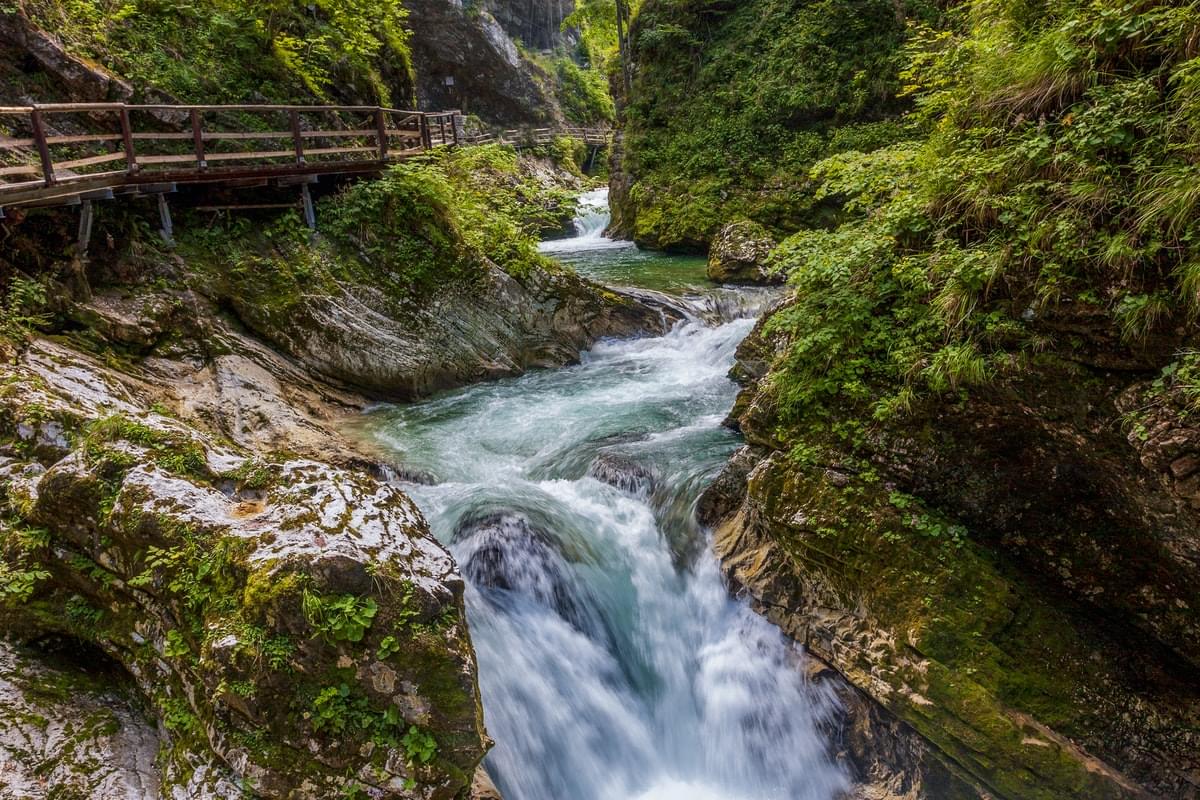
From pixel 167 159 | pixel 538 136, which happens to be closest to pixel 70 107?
pixel 167 159

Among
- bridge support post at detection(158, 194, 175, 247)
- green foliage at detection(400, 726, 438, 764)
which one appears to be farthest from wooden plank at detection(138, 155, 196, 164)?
green foliage at detection(400, 726, 438, 764)

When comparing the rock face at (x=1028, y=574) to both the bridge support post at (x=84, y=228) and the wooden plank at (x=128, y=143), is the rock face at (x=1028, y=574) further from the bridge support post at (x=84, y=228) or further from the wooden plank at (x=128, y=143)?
the wooden plank at (x=128, y=143)

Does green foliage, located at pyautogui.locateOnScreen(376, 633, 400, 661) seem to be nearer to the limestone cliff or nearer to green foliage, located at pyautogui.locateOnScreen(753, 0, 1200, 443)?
the limestone cliff

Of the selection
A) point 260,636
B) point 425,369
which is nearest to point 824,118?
point 425,369

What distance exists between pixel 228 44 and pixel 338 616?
1148 cm

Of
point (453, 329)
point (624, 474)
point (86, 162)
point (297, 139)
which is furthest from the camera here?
point (453, 329)

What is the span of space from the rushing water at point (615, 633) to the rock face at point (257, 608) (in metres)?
1.60

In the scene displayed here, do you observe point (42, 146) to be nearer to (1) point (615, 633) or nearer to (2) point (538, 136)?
(1) point (615, 633)

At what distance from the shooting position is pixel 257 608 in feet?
12.1

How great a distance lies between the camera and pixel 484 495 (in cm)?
740

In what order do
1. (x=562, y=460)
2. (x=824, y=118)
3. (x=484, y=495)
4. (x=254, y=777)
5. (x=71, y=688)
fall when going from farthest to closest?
(x=824, y=118) < (x=562, y=460) < (x=484, y=495) < (x=71, y=688) < (x=254, y=777)

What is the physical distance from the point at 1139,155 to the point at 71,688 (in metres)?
7.47

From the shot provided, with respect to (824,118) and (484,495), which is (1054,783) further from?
(824,118)

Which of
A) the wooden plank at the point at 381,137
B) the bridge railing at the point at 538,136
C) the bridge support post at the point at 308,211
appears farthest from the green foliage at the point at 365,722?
the bridge railing at the point at 538,136
